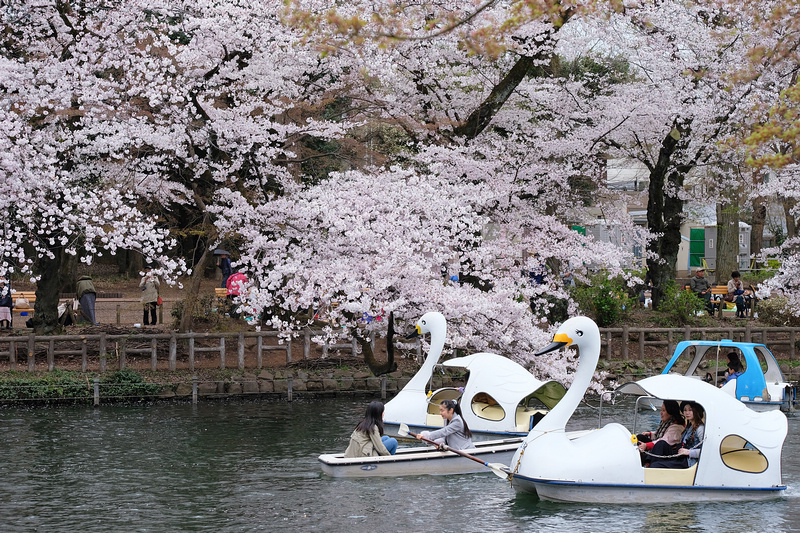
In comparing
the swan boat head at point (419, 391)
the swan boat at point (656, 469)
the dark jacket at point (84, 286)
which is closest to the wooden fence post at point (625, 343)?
the swan boat head at point (419, 391)

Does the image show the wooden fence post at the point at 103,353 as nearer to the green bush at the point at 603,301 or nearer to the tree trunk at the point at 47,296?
the tree trunk at the point at 47,296

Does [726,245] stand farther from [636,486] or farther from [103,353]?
[636,486]

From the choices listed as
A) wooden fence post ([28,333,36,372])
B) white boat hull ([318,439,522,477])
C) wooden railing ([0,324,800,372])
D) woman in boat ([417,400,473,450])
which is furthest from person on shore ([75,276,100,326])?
woman in boat ([417,400,473,450])

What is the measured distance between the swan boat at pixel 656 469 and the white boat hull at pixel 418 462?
4.79 ft

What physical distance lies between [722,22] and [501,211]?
24.7ft

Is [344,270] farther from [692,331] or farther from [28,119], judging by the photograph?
[692,331]

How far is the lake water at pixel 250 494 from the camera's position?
1202 centimetres

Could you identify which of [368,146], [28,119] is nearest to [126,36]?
[28,119]

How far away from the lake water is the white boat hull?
0.57 feet

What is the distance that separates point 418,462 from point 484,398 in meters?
4.11

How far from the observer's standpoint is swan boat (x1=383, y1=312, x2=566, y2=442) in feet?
57.4

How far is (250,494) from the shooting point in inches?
532

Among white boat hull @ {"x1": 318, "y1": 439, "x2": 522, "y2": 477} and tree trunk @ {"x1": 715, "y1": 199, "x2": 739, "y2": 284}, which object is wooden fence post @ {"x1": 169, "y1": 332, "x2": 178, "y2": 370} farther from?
tree trunk @ {"x1": 715, "y1": 199, "x2": 739, "y2": 284}

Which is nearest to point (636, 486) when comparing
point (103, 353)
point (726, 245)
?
point (103, 353)
